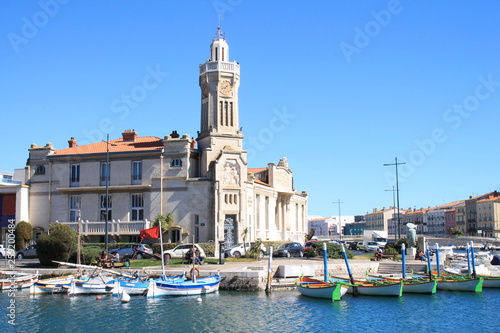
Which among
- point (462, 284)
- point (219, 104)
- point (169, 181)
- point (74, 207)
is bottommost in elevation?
point (462, 284)

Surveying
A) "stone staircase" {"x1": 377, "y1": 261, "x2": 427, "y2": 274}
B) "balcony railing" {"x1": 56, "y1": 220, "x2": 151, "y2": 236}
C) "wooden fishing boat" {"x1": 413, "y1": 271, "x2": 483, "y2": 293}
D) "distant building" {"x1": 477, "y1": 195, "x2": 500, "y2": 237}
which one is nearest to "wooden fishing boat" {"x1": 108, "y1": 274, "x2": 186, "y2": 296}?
"stone staircase" {"x1": 377, "y1": 261, "x2": 427, "y2": 274}

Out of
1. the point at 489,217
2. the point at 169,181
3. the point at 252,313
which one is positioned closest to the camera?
the point at 252,313

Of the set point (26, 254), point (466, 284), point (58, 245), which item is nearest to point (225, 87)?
point (58, 245)

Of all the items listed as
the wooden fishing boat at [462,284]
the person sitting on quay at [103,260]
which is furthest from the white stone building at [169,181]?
the wooden fishing boat at [462,284]

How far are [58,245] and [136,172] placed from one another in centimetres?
1593

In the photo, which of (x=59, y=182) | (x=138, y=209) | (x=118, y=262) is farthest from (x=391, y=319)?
(x=59, y=182)

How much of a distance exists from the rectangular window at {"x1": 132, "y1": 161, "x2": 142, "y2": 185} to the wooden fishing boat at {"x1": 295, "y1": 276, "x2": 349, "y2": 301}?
1016 inches

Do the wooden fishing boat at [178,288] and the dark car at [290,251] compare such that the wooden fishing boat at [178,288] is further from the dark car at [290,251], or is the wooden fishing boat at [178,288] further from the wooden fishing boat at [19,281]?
the dark car at [290,251]

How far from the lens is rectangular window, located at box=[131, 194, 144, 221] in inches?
2219

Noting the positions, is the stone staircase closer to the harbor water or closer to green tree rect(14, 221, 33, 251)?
the harbor water

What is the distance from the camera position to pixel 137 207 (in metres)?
56.5

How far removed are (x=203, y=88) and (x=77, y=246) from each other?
2386cm

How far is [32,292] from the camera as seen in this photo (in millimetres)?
37344

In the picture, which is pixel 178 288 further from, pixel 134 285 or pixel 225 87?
pixel 225 87
